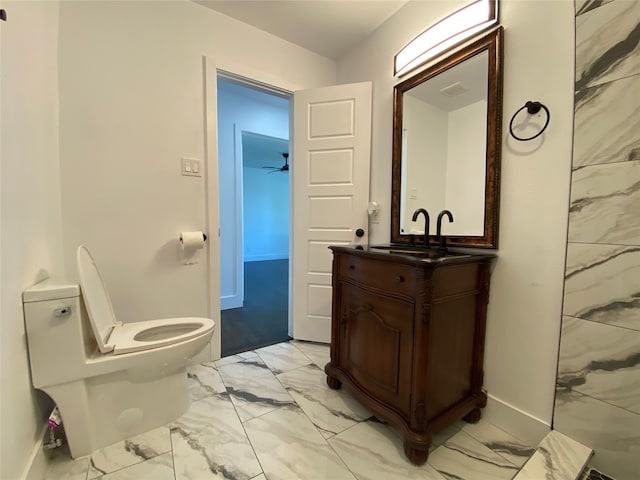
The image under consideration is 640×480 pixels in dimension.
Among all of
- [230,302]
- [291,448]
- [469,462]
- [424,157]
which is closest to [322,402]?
[291,448]

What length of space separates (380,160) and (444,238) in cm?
80

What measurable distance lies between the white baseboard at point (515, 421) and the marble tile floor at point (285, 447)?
3 cm

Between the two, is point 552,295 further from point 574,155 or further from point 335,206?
point 335,206

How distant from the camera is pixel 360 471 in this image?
1.02m

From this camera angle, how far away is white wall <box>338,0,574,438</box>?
107 cm

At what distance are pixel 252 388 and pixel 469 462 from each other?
3.68ft

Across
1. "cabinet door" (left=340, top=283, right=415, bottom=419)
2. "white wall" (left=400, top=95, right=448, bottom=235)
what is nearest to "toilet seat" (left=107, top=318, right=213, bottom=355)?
"cabinet door" (left=340, top=283, right=415, bottom=419)

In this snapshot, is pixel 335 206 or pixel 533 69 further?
pixel 335 206

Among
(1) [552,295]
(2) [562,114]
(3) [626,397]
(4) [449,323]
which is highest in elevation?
(2) [562,114]

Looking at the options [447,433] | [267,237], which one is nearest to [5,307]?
[447,433]

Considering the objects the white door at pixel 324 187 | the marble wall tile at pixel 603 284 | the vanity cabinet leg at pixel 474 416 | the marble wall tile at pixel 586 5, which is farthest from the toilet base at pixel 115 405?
the marble wall tile at pixel 586 5

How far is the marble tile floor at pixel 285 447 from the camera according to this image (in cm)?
101

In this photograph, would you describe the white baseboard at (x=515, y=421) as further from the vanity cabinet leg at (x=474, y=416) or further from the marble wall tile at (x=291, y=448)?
the marble wall tile at (x=291, y=448)

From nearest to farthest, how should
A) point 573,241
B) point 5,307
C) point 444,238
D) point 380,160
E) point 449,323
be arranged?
point 5,307
point 573,241
point 449,323
point 444,238
point 380,160
